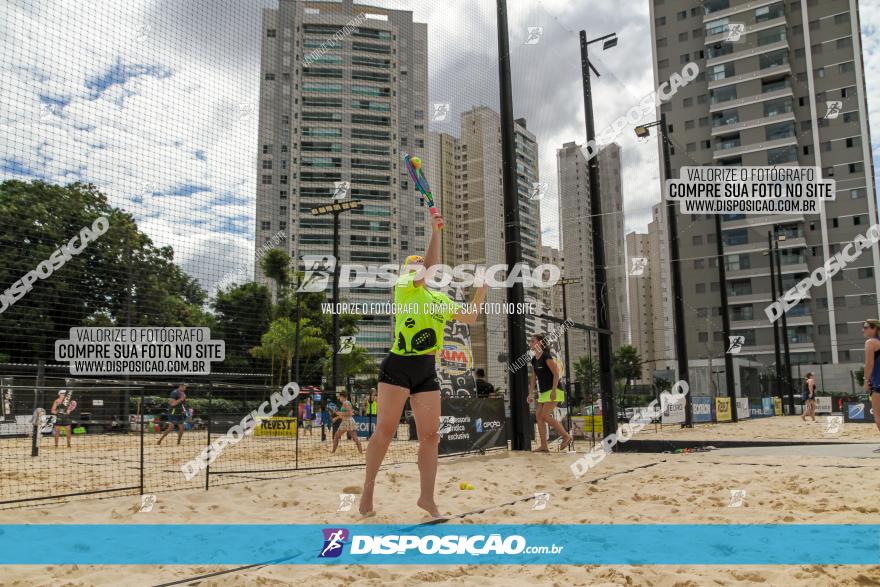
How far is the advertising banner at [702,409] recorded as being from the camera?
1952cm

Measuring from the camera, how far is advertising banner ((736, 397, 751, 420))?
23058 mm

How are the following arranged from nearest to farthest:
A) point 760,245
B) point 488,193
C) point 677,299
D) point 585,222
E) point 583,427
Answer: point 488,193, point 585,222, point 583,427, point 677,299, point 760,245

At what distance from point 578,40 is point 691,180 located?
20512 millimetres

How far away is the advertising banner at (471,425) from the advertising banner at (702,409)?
37.8 ft

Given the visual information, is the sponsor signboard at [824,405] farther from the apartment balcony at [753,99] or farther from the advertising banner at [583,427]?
the apartment balcony at [753,99]

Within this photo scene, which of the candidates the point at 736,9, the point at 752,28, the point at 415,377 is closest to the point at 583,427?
the point at 415,377

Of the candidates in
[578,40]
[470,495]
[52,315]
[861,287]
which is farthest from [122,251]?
[861,287]

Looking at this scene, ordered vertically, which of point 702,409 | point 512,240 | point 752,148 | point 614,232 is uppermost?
point 752,148

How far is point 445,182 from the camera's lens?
11445 mm

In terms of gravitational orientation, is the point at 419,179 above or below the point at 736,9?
below

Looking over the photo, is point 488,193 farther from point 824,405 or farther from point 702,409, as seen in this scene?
point 824,405

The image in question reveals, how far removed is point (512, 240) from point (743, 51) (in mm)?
57942

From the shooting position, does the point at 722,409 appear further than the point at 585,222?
Yes

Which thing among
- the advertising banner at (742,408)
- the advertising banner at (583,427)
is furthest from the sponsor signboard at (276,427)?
the advertising banner at (742,408)
